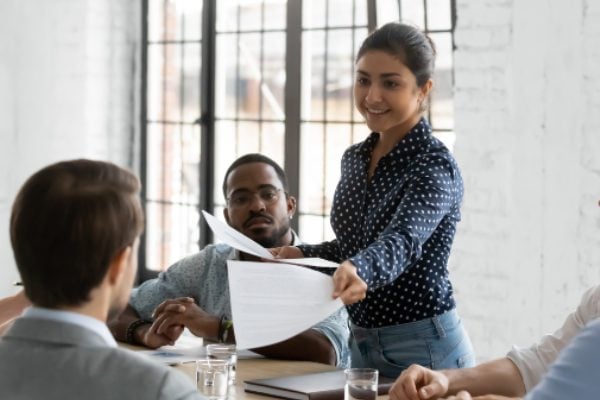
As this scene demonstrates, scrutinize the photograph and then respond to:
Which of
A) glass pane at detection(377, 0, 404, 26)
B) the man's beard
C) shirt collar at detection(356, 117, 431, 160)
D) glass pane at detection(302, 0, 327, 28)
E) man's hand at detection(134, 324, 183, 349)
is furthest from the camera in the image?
glass pane at detection(302, 0, 327, 28)

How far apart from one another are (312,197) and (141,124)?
1.11 m

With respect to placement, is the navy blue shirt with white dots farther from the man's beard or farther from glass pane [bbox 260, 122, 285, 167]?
glass pane [bbox 260, 122, 285, 167]

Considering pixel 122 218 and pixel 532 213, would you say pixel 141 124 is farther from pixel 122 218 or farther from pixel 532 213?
pixel 122 218

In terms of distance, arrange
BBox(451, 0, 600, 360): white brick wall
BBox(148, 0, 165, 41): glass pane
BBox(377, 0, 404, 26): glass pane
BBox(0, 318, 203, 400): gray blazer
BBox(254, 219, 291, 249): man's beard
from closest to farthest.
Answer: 1. BBox(0, 318, 203, 400): gray blazer
2. BBox(254, 219, 291, 249): man's beard
3. BBox(451, 0, 600, 360): white brick wall
4. BBox(377, 0, 404, 26): glass pane
5. BBox(148, 0, 165, 41): glass pane

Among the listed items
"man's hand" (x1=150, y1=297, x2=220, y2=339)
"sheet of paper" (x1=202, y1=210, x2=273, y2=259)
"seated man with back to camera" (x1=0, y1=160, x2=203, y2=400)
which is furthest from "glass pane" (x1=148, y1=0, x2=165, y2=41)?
"seated man with back to camera" (x1=0, y1=160, x2=203, y2=400)

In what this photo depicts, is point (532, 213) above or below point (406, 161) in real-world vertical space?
below

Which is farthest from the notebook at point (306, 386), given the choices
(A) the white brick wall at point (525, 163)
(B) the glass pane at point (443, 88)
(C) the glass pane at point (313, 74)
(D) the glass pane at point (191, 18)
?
(D) the glass pane at point (191, 18)

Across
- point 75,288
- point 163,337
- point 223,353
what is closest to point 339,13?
point 163,337

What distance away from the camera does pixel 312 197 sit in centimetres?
478

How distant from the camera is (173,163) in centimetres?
536

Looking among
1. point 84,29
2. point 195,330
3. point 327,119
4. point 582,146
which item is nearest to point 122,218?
point 195,330

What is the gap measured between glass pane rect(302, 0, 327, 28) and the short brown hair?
3378 mm

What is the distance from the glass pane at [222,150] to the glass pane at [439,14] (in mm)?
1230

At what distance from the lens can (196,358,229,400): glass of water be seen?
2.27 meters
